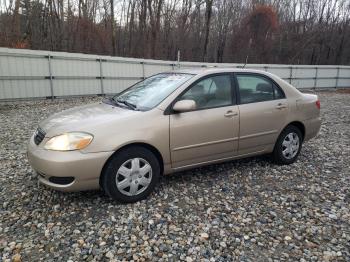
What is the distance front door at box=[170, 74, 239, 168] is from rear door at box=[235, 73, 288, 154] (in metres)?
0.17

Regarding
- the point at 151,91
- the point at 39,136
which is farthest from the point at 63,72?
the point at 39,136

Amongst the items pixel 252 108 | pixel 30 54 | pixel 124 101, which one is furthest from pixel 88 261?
pixel 30 54

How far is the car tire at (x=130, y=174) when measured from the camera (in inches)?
127

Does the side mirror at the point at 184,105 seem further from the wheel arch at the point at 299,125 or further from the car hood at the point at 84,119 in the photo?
the wheel arch at the point at 299,125

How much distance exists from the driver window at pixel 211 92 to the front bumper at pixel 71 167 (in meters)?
1.35

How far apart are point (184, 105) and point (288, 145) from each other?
2.22 metres

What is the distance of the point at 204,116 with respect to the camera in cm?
376

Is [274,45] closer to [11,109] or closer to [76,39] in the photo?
[76,39]

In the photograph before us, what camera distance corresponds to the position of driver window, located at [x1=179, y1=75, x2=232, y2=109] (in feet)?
12.5

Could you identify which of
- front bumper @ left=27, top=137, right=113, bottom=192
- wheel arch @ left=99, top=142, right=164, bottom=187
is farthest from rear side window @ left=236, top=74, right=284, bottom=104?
front bumper @ left=27, top=137, right=113, bottom=192

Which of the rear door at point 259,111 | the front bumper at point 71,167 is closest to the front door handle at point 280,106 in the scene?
the rear door at point 259,111

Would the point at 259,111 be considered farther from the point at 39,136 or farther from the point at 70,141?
the point at 39,136

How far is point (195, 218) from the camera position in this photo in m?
3.18

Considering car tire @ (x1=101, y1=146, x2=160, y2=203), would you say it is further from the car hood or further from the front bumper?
the car hood
